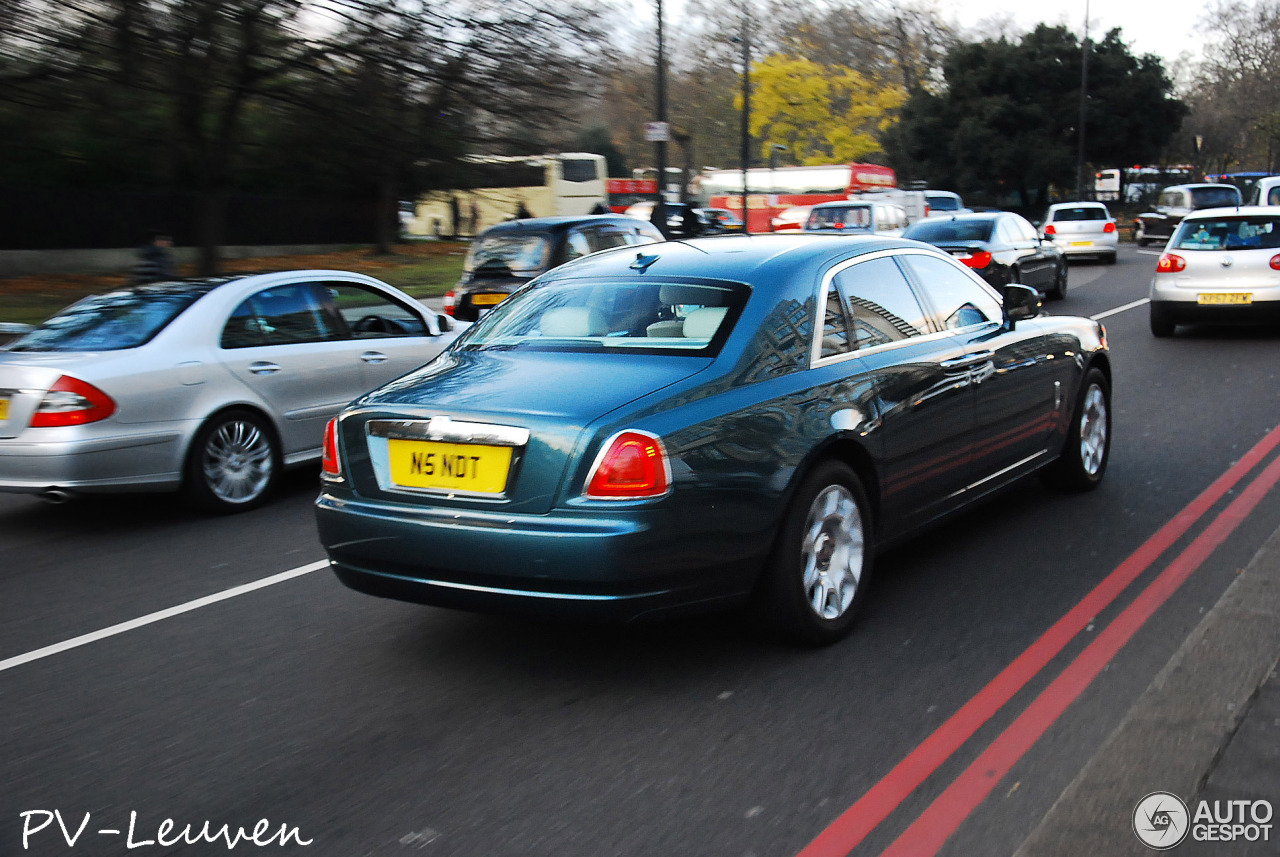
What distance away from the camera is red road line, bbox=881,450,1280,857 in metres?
3.40

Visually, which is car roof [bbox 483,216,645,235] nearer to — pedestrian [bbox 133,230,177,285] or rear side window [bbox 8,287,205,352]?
pedestrian [bbox 133,230,177,285]

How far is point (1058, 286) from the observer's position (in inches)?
809

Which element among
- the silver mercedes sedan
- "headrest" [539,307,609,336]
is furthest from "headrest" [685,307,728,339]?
the silver mercedes sedan

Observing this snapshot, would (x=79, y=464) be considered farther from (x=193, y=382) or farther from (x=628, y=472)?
(x=628, y=472)

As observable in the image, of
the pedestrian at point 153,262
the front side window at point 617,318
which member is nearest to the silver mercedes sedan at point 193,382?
the front side window at point 617,318

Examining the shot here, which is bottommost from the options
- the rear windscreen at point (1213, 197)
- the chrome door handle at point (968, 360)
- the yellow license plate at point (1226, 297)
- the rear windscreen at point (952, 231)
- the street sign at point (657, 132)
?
the yellow license plate at point (1226, 297)

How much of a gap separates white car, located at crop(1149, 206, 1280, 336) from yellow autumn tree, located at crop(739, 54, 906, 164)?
149ft

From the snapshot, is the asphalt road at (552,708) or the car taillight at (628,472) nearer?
the asphalt road at (552,708)

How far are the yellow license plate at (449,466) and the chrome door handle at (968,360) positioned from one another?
7.68ft

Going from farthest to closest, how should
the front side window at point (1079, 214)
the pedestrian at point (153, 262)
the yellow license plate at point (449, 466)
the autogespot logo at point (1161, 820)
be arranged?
the front side window at point (1079, 214) < the pedestrian at point (153, 262) < the yellow license plate at point (449, 466) < the autogespot logo at point (1161, 820)

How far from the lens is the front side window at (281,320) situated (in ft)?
26.3

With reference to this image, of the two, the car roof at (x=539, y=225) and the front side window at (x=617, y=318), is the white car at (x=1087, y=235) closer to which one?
the car roof at (x=539, y=225)

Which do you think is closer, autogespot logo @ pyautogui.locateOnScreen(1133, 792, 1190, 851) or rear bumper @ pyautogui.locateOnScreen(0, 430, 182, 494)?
autogespot logo @ pyautogui.locateOnScreen(1133, 792, 1190, 851)

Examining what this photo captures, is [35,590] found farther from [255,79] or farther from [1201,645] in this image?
[255,79]
